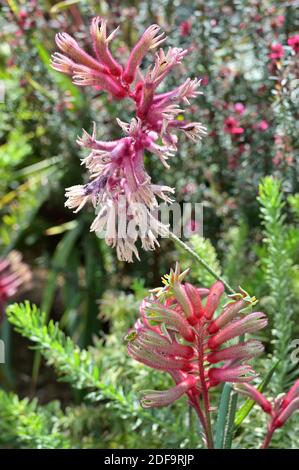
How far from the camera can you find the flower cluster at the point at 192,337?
661mm

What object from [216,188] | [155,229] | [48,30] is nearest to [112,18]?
[48,30]

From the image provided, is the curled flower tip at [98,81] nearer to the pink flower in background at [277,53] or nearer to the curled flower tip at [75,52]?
the curled flower tip at [75,52]

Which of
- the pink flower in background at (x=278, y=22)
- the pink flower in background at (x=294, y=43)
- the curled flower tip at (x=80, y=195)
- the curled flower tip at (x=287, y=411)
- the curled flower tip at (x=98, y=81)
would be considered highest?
the pink flower in background at (x=278, y=22)

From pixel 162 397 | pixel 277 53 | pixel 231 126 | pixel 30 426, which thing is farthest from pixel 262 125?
pixel 162 397

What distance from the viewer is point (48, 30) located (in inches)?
73.5

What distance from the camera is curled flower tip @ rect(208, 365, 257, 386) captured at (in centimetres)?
65

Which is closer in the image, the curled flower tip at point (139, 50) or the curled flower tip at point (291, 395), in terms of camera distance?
the curled flower tip at point (139, 50)

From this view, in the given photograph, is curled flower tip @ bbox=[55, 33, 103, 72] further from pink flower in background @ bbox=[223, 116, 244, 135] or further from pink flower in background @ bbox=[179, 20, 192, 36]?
pink flower in background @ bbox=[179, 20, 192, 36]

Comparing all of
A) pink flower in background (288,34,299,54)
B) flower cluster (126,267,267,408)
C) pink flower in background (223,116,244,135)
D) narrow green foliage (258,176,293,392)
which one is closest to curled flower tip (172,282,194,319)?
flower cluster (126,267,267,408)

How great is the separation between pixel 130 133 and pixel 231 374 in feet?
0.75

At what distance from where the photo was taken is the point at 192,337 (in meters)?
0.68

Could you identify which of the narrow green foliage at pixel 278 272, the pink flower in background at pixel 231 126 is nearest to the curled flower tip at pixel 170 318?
the narrow green foliage at pixel 278 272

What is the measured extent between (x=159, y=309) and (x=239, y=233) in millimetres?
690
